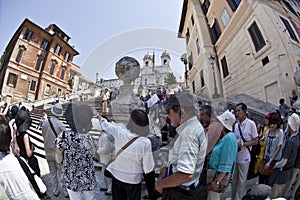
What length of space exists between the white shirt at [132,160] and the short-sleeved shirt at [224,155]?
0.52 meters

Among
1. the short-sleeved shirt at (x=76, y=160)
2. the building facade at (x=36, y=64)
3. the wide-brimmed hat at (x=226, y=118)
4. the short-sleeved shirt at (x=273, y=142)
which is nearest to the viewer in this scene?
the building facade at (x=36, y=64)

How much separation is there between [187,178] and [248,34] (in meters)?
0.95

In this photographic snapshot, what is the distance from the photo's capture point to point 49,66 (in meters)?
1.25

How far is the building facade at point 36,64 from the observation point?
1146mm

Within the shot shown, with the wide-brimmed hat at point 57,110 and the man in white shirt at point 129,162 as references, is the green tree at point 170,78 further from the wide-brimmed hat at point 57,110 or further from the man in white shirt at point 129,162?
the wide-brimmed hat at point 57,110

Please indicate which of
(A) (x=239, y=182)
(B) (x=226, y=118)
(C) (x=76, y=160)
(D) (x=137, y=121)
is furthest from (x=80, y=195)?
(A) (x=239, y=182)

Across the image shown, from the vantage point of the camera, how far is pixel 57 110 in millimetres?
1254

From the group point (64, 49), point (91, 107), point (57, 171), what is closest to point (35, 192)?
point (91, 107)

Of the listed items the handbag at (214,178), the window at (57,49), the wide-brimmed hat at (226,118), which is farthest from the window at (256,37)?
the window at (57,49)

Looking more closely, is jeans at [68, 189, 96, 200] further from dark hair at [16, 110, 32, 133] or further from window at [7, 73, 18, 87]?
window at [7, 73, 18, 87]


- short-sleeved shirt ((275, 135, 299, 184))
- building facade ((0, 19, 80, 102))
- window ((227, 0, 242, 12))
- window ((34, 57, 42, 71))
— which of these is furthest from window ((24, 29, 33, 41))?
short-sleeved shirt ((275, 135, 299, 184))

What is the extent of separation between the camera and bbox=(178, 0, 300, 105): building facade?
Result: 105cm

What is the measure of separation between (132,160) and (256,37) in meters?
1.21

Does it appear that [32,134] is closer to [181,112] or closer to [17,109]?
[17,109]
